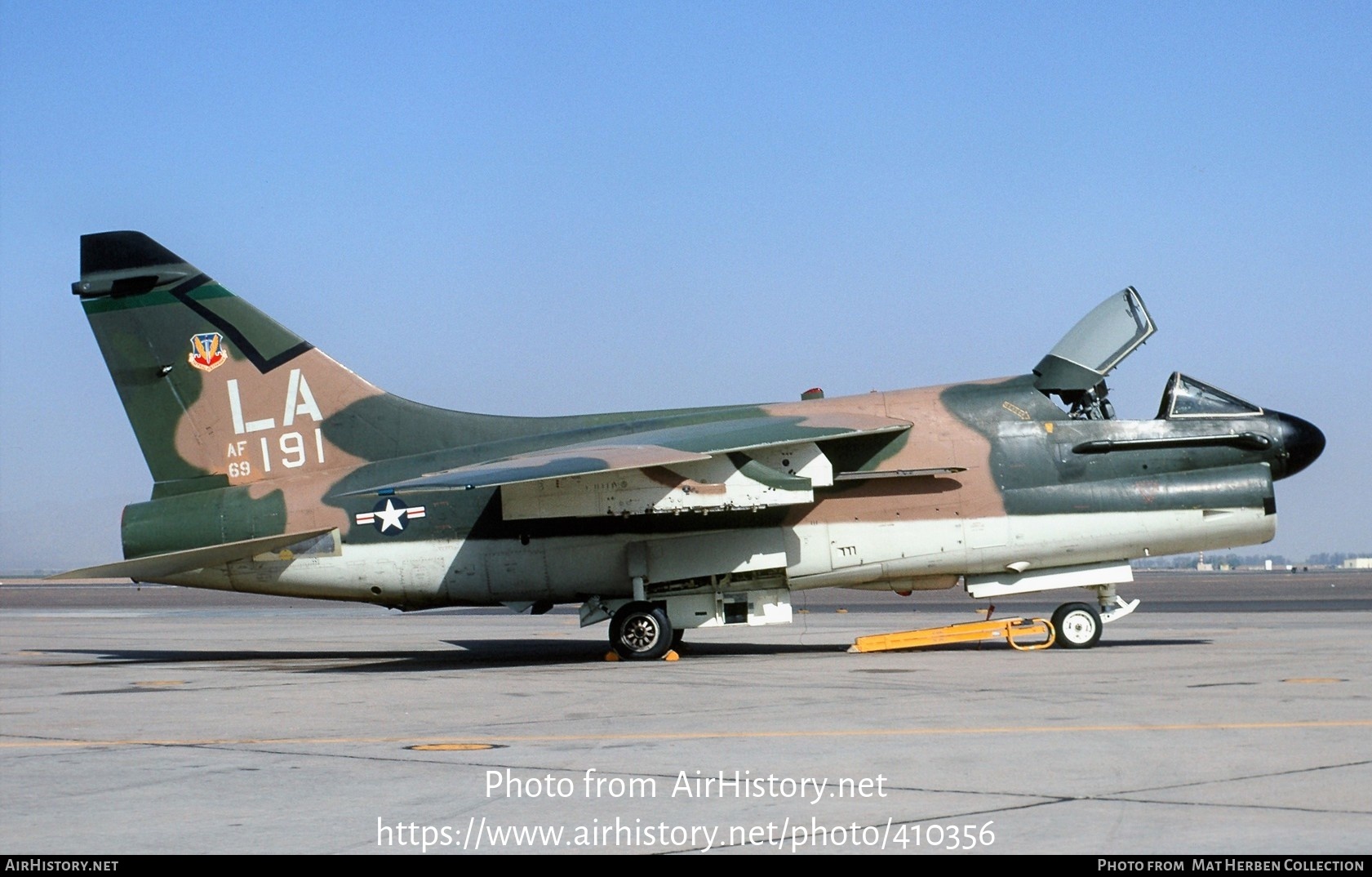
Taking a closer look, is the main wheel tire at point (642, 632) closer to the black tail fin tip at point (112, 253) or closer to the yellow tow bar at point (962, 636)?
the yellow tow bar at point (962, 636)

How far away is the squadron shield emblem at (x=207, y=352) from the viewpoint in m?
19.6

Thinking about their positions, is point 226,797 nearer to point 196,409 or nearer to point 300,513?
point 300,513

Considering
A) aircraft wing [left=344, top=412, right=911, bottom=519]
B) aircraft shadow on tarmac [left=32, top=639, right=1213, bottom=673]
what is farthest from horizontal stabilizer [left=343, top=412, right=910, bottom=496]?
aircraft shadow on tarmac [left=32, top=639, right=1213, bottom=673]

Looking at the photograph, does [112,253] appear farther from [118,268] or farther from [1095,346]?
[1095,346]

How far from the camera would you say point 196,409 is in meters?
19.6

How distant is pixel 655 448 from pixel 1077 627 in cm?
636

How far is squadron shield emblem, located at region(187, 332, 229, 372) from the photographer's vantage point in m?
19.6

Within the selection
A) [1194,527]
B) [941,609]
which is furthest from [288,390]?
[941,609]

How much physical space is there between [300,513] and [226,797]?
11.8 metres

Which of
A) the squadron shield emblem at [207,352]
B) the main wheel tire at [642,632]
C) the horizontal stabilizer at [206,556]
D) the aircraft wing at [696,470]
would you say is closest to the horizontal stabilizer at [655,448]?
the aircraft wing at [696,470]

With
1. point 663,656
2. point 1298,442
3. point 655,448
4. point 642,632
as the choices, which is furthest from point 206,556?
point 1298,442

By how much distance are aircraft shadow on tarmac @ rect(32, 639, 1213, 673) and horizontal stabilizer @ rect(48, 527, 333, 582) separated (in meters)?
1.66

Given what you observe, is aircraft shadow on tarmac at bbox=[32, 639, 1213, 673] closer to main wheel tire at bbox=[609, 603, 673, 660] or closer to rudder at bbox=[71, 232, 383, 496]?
main wheel tire at bbox=[609, 603, 673, 660]

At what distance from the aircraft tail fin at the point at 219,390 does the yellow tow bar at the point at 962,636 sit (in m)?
6.25
